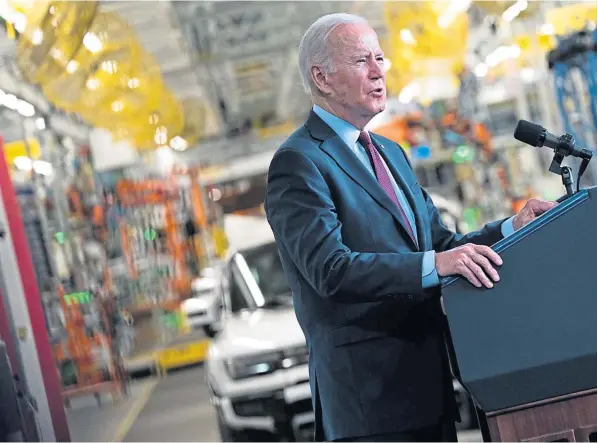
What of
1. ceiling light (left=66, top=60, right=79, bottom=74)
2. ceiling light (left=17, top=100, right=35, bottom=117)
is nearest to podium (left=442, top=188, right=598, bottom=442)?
ceiling light (left=17, top=100, right=35, bottom=117)

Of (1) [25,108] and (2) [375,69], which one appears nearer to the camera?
(2) [375,69]

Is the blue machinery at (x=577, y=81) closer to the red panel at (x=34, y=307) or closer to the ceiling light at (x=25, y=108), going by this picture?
the ceiling light at (x=25, y=108)

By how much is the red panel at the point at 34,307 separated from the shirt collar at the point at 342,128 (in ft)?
13.3

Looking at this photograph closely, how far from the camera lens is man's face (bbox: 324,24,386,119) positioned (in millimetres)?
2053

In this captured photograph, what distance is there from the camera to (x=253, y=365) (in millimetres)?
5676

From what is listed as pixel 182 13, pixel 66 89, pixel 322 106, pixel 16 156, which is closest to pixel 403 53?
pixel 182 13

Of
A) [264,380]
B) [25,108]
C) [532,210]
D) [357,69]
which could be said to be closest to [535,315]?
[532,210]

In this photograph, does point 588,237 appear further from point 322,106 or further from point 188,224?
point 188,224

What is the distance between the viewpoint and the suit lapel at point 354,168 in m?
2.05

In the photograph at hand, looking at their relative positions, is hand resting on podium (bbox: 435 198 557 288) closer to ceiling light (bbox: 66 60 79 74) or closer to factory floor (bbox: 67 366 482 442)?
factory floor (bbox: 67 366 482 442)

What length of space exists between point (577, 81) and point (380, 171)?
847 centimetres

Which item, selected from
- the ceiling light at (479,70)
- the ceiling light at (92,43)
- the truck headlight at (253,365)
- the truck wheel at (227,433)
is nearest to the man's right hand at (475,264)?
the truck headlight at (253,365)

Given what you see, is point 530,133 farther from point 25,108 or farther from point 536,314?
point 25,108

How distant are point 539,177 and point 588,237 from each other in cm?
1826
